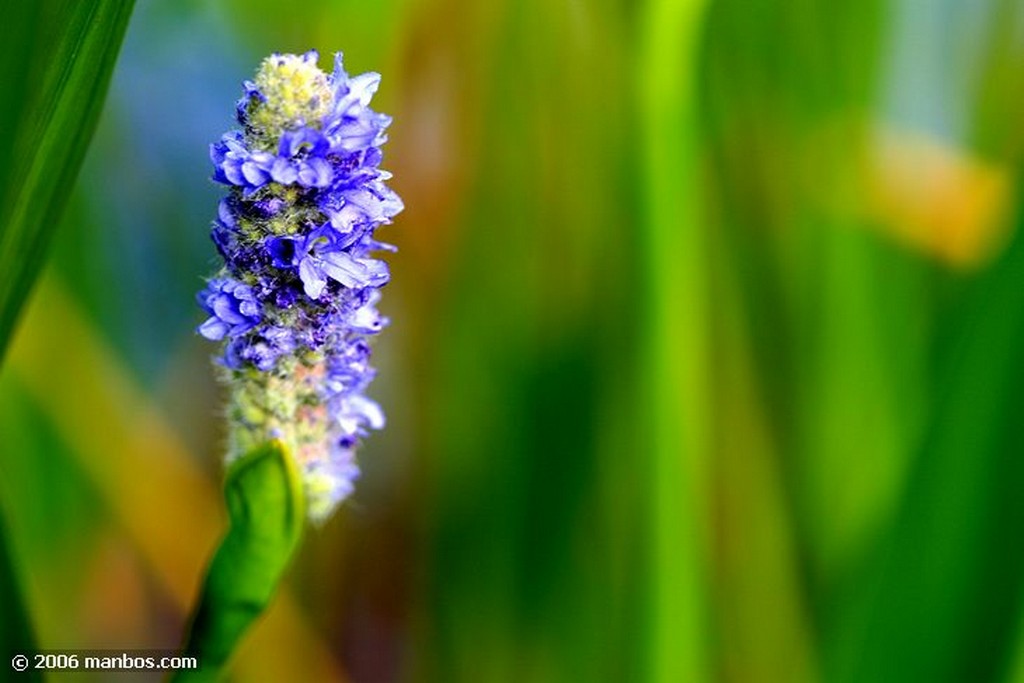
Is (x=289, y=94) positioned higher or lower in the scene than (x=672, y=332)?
higher

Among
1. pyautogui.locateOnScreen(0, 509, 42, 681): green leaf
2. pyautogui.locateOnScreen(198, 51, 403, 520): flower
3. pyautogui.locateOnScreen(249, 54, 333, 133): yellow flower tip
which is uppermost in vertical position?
pyautogui.locateOnScreen(249, 54, 333, 133): yellow flower tip

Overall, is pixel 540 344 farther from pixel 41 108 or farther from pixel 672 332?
pixel 41 108

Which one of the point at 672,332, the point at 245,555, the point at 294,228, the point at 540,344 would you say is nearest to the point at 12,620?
the point at 245,555

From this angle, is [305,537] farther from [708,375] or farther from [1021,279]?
[1021,279]

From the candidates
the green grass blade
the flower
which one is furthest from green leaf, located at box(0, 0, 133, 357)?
the green grass blade

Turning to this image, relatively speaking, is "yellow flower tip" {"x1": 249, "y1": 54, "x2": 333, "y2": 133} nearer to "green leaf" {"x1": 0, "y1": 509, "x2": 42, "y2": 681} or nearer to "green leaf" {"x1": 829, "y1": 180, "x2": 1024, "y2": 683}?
"green leaf" {"x1": 0, "y1": 509, "x2": 42, "y2": 681}

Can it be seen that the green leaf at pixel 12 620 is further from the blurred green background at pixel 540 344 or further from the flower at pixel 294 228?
the blurred green background at pixel 540 344
